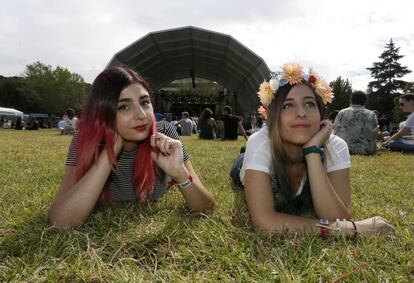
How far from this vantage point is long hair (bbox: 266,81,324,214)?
272cm

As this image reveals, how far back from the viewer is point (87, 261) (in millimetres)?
1906

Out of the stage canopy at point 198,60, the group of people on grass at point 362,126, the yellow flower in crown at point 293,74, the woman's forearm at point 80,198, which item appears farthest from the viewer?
the stage canopy at point 198,60

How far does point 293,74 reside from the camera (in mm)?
2812

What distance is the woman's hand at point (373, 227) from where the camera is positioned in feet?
7.46

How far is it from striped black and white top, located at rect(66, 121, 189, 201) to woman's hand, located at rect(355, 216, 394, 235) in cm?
134

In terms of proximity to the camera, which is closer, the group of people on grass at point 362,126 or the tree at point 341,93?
the group of people on grass at point 362,126

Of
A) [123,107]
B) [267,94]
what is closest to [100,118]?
[123,107]

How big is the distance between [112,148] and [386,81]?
2925 inches

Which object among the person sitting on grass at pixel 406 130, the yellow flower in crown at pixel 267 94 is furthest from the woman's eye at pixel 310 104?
the person sitting on grass at pixel 406 130

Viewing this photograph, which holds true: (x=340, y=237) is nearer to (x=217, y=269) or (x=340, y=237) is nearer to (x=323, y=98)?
(x=217, y=269)

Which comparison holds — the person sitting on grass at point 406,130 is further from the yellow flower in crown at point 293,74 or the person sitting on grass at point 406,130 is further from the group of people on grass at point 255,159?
the yellow flower in crown at point 293,74

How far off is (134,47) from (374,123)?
52.8 ft

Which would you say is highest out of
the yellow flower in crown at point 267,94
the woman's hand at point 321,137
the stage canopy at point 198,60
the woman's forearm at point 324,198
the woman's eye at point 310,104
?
the stage canopy at point 198,60

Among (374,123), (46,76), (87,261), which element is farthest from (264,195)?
(46,76)
